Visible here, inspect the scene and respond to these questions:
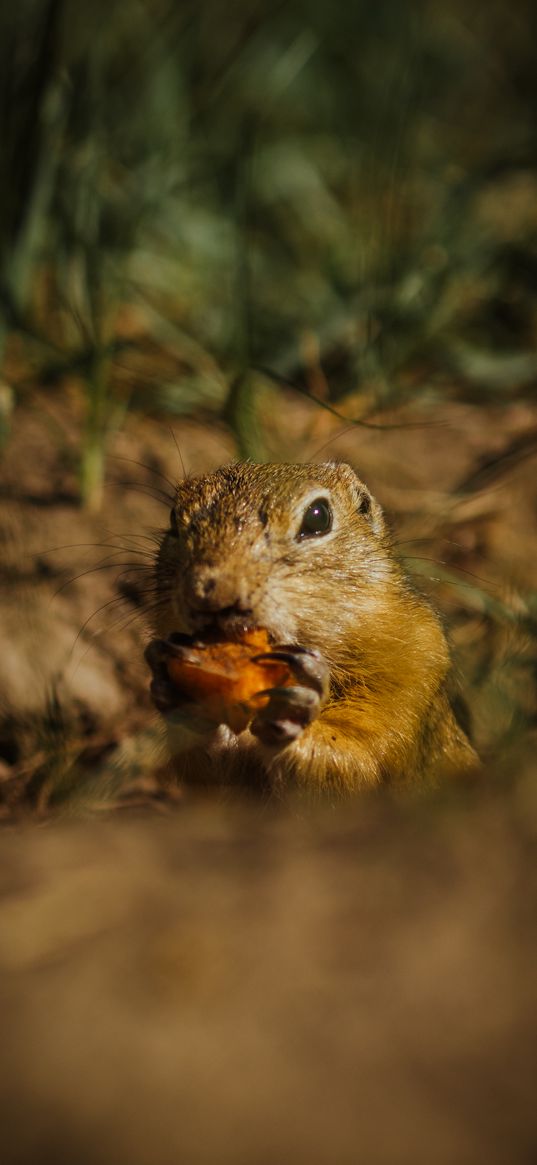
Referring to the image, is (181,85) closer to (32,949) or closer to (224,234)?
(224,234)

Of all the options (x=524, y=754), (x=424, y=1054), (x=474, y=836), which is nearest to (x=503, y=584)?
(x=524, y=754)

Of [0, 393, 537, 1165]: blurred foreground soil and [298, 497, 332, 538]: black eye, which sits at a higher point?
[298, 497, 332, 538]: black eye

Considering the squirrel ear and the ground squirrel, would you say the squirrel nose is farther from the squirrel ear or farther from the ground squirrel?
the squirrel ear

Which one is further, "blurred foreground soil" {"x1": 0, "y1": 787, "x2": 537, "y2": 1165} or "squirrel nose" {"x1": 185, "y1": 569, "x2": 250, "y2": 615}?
"squirrel nose" {"x1": 185, "y1": 569, "x2": 250, "y2": 615}

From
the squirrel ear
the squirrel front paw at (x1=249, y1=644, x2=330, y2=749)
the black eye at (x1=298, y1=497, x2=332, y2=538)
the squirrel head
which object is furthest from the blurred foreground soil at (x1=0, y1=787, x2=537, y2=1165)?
the squirrel ear

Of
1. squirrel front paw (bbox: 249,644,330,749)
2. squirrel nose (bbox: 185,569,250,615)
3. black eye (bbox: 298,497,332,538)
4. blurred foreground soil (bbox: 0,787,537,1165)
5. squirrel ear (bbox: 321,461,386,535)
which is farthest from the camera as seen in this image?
squirrel ear (bbox: 321,461,386,535)

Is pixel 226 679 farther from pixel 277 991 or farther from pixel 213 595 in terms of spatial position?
pixel 277 991

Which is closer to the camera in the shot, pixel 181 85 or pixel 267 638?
pixel 267 638
